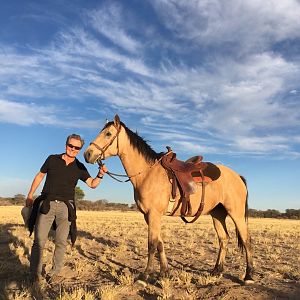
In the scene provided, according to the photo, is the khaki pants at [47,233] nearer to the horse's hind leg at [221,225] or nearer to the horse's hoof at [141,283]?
the horse's hoof at [141,283]

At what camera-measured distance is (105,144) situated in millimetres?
7355

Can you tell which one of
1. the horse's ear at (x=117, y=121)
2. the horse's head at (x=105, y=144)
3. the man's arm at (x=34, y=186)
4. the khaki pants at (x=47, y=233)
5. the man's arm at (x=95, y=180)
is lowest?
the khaki pants at (x=47, y=233)

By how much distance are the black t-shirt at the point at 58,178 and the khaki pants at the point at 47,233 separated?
169 mm

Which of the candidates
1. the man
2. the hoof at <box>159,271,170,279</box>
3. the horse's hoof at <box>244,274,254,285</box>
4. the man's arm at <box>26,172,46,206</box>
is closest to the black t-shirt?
the man

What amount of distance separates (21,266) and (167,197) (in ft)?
12.5

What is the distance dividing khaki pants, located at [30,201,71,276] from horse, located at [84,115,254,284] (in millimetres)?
1079

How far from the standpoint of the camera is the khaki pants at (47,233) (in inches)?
269

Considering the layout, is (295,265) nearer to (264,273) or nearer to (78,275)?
(264,273)

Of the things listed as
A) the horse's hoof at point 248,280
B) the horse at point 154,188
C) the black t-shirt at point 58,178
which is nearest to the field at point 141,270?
the horse's hoof at point 248,280

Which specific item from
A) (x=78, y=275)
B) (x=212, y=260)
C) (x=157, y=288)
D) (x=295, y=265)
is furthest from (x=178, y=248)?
(x=157, y=288)

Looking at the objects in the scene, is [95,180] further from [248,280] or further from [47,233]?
[248,280]

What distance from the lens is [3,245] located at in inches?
455

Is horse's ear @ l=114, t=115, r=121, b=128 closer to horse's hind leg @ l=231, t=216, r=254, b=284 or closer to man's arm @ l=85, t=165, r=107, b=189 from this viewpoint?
man's arm @ l=85, t=165, r=107, b=189

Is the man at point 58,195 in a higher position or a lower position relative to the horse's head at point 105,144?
lower
